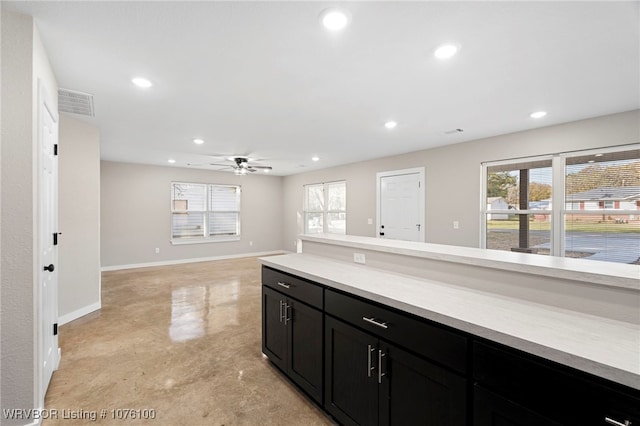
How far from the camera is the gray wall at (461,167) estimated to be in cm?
354

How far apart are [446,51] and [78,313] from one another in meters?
5.02

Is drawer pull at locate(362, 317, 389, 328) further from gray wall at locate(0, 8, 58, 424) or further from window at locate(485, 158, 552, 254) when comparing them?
window at locate(485, 158, 552, 254)

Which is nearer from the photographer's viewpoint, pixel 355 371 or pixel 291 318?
pixel 355 371

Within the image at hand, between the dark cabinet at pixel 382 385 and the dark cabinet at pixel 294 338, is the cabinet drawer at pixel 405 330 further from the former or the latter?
the dark cabinet at pixel 294 338

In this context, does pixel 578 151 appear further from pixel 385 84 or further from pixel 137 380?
pixel 137 380

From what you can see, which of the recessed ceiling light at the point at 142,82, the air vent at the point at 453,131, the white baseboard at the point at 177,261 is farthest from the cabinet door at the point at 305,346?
the white baseboard at the point at 177,261

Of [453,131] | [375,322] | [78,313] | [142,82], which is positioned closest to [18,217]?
[142,82]

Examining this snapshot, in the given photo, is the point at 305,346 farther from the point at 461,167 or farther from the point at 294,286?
the point at 461,167

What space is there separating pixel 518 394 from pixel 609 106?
3.80 m

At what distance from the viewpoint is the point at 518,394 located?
1.02m

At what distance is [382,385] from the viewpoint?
4.93 feet

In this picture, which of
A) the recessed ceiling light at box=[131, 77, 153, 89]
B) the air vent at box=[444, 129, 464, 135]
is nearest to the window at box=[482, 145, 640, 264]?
the air vent at box=[444, 129, 464, 135]

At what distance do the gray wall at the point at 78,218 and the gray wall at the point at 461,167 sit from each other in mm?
4958

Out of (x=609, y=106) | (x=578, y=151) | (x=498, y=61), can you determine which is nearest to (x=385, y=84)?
(x=498, y=61)
